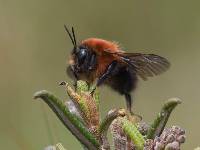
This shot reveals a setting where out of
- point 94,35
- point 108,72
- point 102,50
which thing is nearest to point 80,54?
point 102,50

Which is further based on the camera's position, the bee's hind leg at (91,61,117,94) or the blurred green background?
the blurred green background

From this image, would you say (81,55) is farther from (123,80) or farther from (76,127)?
(76,127)

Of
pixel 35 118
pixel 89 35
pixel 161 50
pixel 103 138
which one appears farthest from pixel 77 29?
pixel 103 138

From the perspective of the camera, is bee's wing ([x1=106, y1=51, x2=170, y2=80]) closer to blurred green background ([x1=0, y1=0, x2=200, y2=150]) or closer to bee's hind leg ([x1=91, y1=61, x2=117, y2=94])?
bee's hind leg ([x1=91, y1=61, x2=117, y2=94])

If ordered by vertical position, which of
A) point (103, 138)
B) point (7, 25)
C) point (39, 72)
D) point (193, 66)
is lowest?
point (103, 138)

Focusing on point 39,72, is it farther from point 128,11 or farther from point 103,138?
point 103,138

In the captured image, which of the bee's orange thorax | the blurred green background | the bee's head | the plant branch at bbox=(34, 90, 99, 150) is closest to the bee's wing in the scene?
the bee's orange thorax
